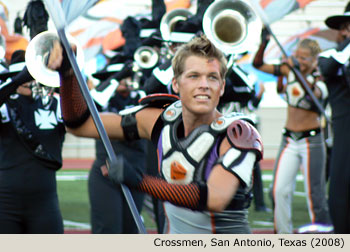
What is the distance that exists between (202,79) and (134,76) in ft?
11.1

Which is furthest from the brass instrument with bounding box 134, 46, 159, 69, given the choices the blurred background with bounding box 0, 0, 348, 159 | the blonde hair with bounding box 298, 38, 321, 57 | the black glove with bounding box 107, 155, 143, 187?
the black glove with bounding box 107, 155, 143, 187

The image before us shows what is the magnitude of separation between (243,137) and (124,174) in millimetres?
556

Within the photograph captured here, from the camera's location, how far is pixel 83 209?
8.56 meters

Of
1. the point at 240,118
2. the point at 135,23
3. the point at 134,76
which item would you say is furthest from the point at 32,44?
the point at 135,23

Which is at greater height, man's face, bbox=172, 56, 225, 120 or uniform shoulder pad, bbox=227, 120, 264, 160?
man's face, bbox=172, 56, 225, 120

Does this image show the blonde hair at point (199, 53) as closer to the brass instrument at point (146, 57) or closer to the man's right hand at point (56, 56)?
the man's right hand at point (56, 56)

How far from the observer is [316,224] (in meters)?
5.68

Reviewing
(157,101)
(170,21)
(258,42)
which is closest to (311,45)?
(170,21)

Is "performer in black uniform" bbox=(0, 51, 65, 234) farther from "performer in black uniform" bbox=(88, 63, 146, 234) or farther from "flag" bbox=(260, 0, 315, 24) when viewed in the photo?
"flag" bbox=(260, 0, 315, 24)

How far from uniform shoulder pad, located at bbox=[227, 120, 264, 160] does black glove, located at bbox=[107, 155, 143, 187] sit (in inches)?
17.4

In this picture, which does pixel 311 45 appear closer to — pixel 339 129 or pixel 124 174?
pixel 339 129

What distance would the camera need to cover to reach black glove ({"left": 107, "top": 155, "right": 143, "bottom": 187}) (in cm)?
226

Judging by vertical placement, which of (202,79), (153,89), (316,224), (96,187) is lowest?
(316,224)
